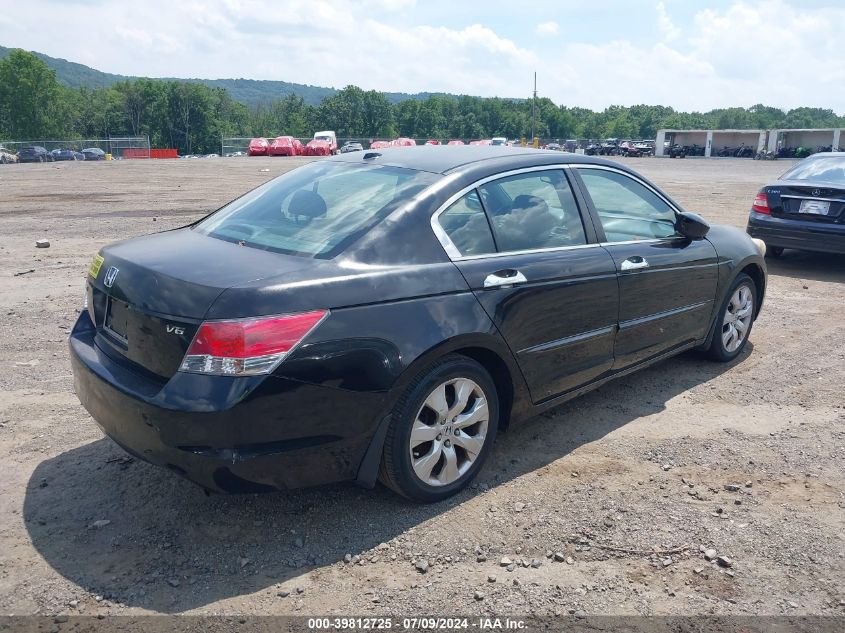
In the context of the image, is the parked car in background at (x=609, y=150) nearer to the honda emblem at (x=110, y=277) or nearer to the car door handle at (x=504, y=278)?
the car door handle at (x=504, y=278)

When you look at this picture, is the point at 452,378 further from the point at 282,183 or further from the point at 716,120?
the point at 716,120

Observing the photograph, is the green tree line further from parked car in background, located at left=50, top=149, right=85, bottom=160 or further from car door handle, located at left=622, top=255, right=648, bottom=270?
car door handle, located at left=622, top=255, right=648, bottom=270

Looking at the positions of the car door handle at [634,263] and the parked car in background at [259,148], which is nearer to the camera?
the car door handle at [634,263]

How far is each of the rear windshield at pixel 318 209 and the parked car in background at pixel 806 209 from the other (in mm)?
7246

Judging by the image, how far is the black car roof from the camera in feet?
13.6

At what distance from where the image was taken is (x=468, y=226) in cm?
389

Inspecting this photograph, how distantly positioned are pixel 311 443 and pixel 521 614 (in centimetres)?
111

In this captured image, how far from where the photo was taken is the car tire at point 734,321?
575 cm

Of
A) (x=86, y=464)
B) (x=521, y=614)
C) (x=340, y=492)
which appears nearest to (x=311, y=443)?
(x=340, y=492)

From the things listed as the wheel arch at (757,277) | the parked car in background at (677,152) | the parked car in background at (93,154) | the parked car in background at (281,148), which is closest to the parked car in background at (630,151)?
the parked car in background at (677,152)

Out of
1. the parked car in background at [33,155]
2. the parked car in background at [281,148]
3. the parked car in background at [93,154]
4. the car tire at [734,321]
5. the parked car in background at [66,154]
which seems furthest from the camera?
the parked car in background at [93,154]

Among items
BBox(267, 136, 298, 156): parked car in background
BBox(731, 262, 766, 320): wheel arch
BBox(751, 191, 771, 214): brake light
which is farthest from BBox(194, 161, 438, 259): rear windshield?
BBox(267, 136, 298, 156): parked car in background

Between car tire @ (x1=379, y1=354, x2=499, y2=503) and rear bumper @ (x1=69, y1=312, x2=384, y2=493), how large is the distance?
6.8 inches

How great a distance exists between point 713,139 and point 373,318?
322 ft
